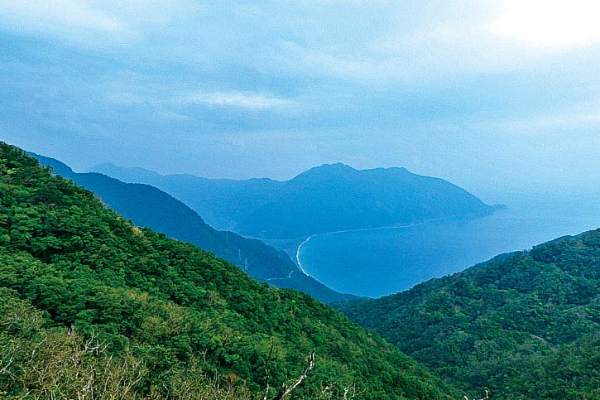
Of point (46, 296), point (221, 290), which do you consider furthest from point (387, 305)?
point (46, 296)

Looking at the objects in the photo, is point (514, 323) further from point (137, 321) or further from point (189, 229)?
point (189, 229)

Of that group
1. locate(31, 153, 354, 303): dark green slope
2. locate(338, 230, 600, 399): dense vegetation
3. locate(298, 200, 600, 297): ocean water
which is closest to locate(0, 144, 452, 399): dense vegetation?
locate(338, 230, 600, 399): dense vegetation

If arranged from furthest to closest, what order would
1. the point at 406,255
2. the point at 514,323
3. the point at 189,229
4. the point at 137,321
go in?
1. the point at 406,255
2. the point at 189,229
3. the point at 514,323
4. the point at 137,321

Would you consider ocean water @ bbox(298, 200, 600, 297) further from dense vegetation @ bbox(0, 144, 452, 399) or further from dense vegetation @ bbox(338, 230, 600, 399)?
dense vegetation @ bbox(0, 144, 452, 399)

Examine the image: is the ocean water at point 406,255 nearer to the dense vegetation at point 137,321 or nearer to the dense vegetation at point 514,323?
the dense vegetation at point 514,323

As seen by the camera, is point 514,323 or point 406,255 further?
point 406,255

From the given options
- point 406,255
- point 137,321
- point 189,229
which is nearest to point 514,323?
point 137,321
